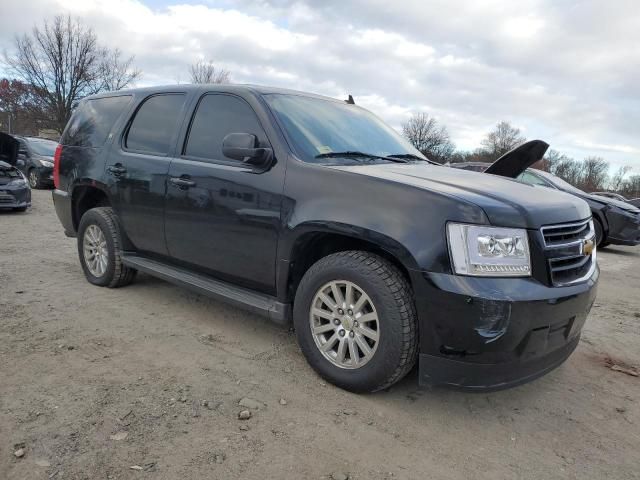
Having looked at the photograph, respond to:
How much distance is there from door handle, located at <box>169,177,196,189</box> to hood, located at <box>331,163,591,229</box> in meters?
1.27

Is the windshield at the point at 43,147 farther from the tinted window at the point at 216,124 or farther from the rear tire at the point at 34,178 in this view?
the tinted window at the point at 216,124

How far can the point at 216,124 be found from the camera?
12.4 ft

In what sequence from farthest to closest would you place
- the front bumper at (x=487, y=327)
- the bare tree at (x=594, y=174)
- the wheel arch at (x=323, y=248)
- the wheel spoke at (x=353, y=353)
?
1. the bare tree at (x=594, y=174)
2. the wheel spoke at (x=353, y=353)
3. the wheel arch at (x=323, y=248)
4. the front bumper at (x=487, y=327)

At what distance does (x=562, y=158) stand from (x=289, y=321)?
72564 millimetres

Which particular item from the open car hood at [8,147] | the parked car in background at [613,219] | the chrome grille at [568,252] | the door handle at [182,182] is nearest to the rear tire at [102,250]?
the door handle at [182,182]

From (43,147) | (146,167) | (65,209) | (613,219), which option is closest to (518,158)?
(146,167)

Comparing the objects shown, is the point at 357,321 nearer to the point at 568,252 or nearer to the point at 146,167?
the point at 568,252

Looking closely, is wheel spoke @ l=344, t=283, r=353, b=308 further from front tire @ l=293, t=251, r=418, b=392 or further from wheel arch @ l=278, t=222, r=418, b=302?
wheel arch @ l=278, t=222, r=418, b=302

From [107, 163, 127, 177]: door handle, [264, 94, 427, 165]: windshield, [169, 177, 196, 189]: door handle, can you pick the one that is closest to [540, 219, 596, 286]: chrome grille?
[264, 94, 427, 165]: windshield

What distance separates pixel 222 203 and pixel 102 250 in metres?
1.93

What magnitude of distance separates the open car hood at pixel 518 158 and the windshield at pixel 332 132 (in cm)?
66

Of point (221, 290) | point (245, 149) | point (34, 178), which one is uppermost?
point (245, 149)

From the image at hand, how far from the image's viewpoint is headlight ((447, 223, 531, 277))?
2.46 metres

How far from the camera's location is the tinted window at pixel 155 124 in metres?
4.09
